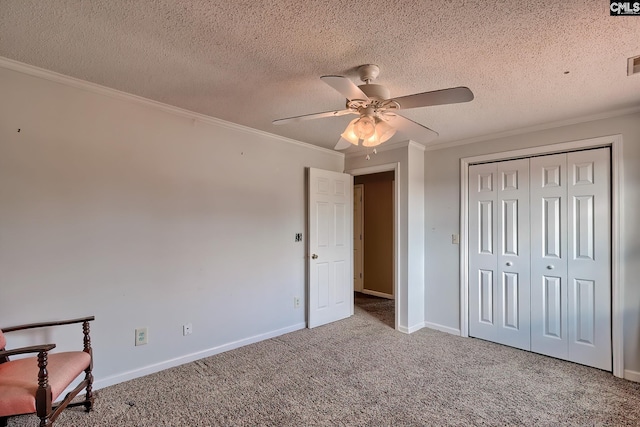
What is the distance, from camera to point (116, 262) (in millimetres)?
2469

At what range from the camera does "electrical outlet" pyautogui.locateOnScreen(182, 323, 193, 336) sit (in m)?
2.86

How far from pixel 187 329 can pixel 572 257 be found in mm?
3613

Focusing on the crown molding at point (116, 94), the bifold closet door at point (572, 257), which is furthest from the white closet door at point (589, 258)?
the crown molding at point (116, 94)

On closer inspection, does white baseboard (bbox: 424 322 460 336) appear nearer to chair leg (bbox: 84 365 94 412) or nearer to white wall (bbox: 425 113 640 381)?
white wall (bbox: 425 113 640 381)

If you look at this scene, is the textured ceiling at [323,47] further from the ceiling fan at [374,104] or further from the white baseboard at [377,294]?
the white baseboard at [377,294]

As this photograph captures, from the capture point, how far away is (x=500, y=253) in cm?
343

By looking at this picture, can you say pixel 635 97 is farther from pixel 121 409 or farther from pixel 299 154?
pixel 121 409

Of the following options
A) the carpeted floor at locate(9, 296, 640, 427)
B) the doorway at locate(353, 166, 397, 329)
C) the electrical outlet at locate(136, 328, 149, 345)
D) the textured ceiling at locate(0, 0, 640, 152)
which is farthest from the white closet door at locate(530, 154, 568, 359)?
the electrical outlet at locate(136, 328, 149, 345)

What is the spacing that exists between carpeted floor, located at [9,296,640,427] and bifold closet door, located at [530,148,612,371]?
0.76 ft

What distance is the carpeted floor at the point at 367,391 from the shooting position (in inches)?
82.4

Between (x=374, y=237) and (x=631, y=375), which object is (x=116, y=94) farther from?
(x=631, y=375)

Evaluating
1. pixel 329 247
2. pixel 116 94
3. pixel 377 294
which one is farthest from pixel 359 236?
pixel 116 94

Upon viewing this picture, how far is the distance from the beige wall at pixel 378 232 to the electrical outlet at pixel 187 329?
3576 mm

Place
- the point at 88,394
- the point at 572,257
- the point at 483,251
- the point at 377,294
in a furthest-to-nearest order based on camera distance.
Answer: the point at 377,294 → the point at 483,251 → the point at 572,257 → the point at 88,394
